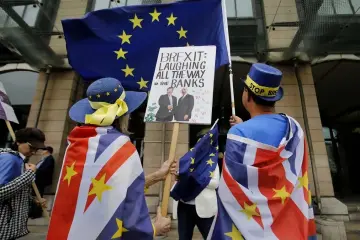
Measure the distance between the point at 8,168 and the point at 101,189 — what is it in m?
1.42

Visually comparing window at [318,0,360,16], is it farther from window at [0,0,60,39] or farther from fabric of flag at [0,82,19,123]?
window at [0,0,60,39]

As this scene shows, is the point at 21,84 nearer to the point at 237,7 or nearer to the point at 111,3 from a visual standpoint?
the point at 111,3

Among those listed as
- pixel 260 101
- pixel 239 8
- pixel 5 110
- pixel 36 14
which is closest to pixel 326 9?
pixel 239 8

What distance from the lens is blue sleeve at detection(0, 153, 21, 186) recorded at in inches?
97.9

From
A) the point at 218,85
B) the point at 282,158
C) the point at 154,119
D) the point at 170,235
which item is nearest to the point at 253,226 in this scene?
the point at 282,158

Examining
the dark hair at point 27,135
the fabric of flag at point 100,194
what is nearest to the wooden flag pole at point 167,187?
the fabric of flag at point 100,194

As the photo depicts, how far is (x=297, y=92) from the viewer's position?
25.2 feet

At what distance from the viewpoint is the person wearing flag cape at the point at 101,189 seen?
1669 millimetres

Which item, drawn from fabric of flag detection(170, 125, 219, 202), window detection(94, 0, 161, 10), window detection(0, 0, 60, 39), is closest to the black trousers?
fabric of flag detection(170, 125, 219, 202)

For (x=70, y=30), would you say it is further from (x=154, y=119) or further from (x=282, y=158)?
(x=282, y=158)

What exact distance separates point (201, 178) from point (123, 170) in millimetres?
1921

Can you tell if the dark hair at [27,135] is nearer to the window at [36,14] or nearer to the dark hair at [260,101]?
the dark hair at [260,101]

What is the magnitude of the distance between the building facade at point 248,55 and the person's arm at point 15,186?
4417mm

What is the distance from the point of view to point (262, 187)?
→ 1.72 meters
